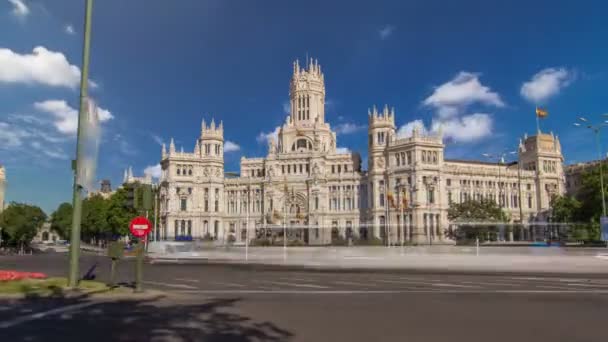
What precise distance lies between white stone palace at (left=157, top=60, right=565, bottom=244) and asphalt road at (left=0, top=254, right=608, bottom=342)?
70.9 m

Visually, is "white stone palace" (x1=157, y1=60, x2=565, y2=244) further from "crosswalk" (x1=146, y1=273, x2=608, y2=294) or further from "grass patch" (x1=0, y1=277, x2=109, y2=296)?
"grass patch" (x1=0, y1=277, x2=109, y2=296)

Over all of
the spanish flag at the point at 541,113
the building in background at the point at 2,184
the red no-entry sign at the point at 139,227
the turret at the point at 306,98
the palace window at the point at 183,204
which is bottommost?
the red no-entry sign at the point at 139,227

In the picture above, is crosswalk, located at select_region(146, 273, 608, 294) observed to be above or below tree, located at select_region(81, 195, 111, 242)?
below

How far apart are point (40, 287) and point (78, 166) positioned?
461 cm

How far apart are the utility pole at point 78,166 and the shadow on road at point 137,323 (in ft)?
8.13

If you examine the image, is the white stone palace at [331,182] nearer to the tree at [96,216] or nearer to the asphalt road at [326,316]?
the tree at [96,216]

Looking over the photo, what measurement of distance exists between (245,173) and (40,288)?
10097 centimetres

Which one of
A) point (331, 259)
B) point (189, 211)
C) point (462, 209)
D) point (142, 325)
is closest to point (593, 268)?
point (331, 259)

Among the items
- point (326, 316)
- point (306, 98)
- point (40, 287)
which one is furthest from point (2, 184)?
point (326, 316)

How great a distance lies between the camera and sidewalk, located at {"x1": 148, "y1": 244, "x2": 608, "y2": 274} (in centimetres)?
3716

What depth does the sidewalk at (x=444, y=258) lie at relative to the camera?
122ft

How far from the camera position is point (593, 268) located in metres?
35.8

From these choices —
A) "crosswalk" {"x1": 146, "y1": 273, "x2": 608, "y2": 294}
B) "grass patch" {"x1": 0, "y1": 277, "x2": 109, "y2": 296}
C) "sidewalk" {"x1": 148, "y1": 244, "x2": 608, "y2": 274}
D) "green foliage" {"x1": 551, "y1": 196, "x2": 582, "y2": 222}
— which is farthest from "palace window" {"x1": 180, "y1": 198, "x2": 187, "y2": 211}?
"grass patch" {"x1": 0, "y1": 277, "x2": 109, "y2": 296}

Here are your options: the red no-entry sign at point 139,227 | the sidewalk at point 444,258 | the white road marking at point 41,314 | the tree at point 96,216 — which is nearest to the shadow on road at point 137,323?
the white road marking at point 41,314
